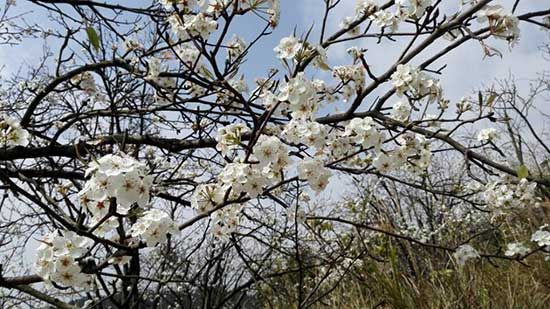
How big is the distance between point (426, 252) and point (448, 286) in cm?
73

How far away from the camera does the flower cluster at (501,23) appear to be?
5.41 ft

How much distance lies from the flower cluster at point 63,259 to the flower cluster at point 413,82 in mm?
1138

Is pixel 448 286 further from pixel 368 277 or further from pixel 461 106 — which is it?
pixel 461 106

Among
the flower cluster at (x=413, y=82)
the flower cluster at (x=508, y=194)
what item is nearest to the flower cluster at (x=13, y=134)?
the flower cluster at (x=413, y=82)

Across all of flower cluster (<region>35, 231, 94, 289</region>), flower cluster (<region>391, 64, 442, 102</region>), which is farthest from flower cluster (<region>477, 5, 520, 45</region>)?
flower cluster (<region>35, 231, 94, 289</region>)

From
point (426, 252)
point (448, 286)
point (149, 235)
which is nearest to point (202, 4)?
point (149, 235)

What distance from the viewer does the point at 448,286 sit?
11.2 ft

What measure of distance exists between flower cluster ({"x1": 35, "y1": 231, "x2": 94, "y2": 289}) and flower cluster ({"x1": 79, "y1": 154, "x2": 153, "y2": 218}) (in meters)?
0.21

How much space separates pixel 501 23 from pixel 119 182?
138cm

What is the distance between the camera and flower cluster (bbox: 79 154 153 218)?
105 centimetres

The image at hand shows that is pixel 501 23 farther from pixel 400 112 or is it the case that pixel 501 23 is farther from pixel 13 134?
pixel 13 134

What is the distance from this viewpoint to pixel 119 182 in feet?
3.44

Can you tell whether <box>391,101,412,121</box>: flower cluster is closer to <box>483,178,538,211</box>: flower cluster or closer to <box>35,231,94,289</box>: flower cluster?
<box>483,178,538,211</box>: flower cluster

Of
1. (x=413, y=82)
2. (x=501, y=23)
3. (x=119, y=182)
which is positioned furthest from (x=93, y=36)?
(x=501, y=23)
